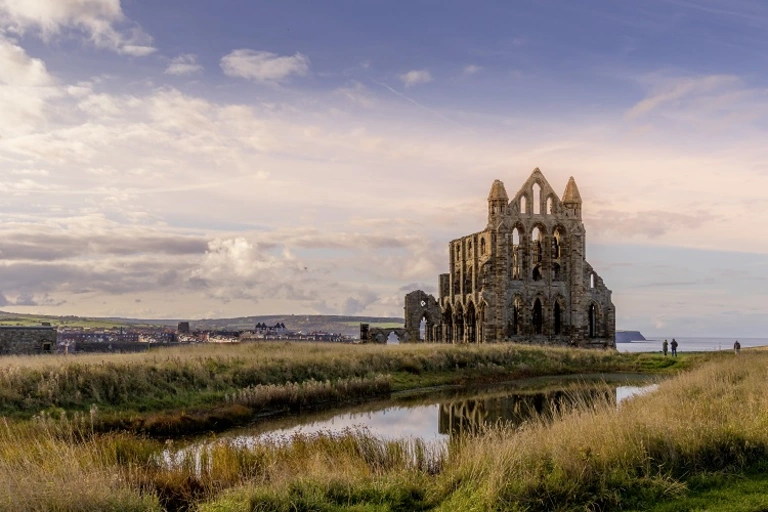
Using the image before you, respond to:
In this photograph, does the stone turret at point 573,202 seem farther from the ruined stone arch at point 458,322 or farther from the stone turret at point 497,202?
the ruined stone arch at point 458,322

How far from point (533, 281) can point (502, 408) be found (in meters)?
34.8

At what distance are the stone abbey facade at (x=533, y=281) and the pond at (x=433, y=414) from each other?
77.5ft

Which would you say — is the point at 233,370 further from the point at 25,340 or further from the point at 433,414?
the point at 25,340

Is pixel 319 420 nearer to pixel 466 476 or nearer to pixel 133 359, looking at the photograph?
pixel 133 359

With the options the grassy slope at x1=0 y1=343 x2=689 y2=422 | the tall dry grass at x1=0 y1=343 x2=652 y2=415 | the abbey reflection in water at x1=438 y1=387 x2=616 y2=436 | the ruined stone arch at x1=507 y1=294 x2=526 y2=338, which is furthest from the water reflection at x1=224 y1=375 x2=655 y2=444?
the ruined stone arch at x1=507 y1=294 x2=526 y2=338

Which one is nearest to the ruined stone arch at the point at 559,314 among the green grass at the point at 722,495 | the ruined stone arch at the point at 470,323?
the ruined stone arch at the point at 470,323

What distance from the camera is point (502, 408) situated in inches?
965

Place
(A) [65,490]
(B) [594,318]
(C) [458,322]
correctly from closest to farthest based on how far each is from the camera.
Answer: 1. (A) [65,490]
2. (B) [594,318]
3. (C) [458,322]

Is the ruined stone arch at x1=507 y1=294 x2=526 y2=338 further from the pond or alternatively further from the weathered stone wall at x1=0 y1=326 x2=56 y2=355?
the weathered stone wall at x1=0 y1=326 x2=56 y2=355

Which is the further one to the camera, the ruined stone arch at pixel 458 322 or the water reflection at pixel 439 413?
the ruined stone arch at pixel 458 322

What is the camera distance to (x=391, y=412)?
77.0 ft

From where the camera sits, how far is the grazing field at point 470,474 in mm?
9148

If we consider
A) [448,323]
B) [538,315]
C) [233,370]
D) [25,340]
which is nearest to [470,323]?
[448,323]

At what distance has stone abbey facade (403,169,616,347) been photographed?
185ft
